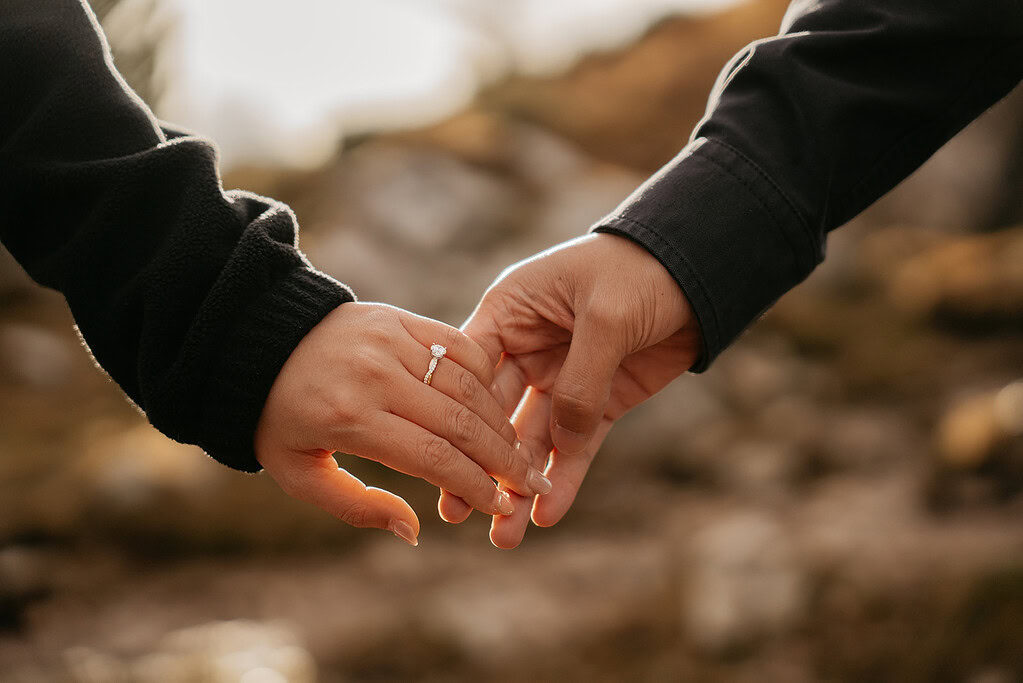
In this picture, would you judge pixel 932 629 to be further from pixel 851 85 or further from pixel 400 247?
pixel 400 247

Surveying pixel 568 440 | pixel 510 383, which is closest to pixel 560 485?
pixel 568 440

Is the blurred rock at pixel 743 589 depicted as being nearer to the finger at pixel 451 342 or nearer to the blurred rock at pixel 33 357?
the finger at pixel 451 342

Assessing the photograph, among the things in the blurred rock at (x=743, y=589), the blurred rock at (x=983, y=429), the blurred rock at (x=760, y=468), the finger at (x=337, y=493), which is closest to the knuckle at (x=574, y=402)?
the finger at (x=337, y=493)

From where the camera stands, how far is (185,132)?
1523mm

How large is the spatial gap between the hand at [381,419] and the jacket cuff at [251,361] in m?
0.03

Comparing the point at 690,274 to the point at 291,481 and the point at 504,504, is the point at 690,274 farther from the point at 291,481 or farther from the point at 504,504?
the point at 291,481

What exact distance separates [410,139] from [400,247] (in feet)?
7.34

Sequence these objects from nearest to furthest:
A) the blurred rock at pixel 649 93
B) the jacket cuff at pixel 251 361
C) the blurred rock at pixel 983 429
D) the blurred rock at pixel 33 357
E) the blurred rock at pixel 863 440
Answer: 1. the jacket cuff at pixel 251 361
2. the blurred rock at pixel 983 429
3. the blurred rock at pixel 863 440
4. the blurred rock at pixel 33 357
5. the blurred rock at pixel 649 93

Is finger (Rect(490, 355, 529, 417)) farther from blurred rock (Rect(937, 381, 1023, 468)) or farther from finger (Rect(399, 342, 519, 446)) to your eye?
blurred rock (Rect(937, 381, 1023, 468))

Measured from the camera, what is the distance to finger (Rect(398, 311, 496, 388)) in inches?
54.3

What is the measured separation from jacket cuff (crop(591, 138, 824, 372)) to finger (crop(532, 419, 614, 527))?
383 millimetres

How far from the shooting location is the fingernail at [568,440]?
58.6 inches

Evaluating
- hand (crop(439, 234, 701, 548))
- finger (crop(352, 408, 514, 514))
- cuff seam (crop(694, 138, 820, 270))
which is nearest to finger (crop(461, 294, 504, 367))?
hand (crop(439, 234, 701, 548))

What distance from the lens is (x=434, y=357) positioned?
1371 millimetres
